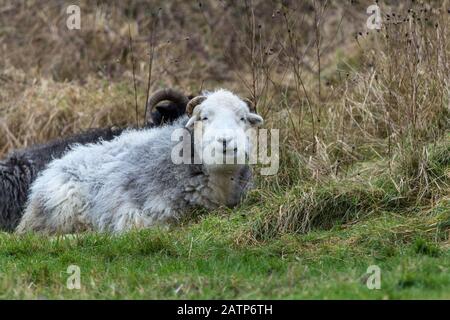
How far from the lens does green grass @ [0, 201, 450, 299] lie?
709 cm

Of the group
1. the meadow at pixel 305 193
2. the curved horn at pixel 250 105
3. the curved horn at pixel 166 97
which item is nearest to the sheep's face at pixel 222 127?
the curved horn at pixel 250 105

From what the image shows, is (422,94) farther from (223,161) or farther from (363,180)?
(223,161)

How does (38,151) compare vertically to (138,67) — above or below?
below

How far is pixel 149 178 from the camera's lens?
33.2 ft

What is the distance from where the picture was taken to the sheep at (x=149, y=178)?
973cm

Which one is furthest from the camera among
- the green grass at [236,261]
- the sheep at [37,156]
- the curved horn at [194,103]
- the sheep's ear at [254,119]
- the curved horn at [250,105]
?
the sheep at [37,156]

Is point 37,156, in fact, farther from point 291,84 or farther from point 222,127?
point 291,84

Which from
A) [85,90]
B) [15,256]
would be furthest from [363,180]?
[85,90]

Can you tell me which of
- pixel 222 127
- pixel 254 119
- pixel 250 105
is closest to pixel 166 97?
pixel 250 105

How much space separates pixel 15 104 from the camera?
14172 mm

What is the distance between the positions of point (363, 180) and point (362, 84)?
7.37ft

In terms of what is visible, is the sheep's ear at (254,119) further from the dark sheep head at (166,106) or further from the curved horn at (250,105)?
the dark sheep head at (166,106)

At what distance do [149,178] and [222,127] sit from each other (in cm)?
113

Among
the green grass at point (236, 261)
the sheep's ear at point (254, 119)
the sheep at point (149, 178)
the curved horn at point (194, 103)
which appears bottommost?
the green grass at point (236, 261)
